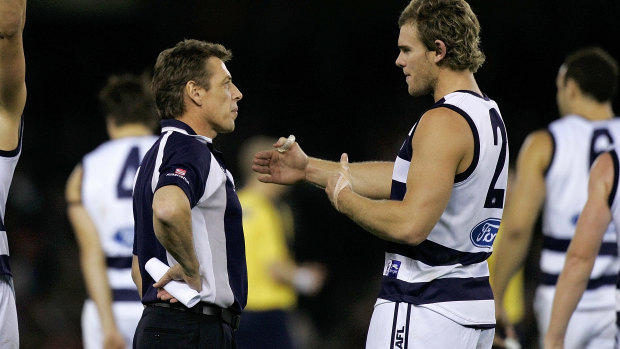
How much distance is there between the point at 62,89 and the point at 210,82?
1067 centimetres

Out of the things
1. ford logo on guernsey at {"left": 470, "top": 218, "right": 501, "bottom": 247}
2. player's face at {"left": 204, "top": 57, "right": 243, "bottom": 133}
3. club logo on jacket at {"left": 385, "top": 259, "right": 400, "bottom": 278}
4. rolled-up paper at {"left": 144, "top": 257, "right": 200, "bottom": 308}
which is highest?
player's face at {"left": 204, "top": 57, "right": 243, "bottom": 133}

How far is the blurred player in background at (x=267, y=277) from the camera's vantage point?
8.49 m

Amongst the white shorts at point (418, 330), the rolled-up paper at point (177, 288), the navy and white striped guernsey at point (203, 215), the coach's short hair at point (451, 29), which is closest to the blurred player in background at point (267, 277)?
the navy and white striped guernsey at point (203, 215)

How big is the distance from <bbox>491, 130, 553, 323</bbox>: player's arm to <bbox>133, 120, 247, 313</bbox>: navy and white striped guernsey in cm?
329

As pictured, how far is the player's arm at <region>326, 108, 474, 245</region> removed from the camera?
3.83m

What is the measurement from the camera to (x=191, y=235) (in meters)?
3.96

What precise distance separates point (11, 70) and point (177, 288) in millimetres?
1187

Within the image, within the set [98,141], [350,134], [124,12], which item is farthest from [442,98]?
[124,12]

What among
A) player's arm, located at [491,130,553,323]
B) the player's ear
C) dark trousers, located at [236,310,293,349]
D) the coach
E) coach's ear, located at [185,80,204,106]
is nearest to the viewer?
the coach

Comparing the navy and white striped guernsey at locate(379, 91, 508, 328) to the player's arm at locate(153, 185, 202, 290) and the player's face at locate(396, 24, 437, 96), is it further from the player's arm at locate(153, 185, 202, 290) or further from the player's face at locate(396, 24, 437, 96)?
the player's arm at locate(153, 185, 202, 290)

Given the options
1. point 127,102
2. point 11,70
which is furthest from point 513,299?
point 11,70

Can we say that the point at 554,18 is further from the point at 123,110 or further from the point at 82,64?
the point at 123,110

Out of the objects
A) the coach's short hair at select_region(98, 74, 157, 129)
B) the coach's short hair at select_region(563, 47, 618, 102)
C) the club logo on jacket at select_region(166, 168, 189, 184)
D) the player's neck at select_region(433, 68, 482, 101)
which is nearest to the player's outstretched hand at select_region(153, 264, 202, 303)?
the club logo on jacket at select_region(166, 168, 189, 184)

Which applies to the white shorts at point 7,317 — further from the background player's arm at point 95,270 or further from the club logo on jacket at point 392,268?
the background player's arm at point 95,270
